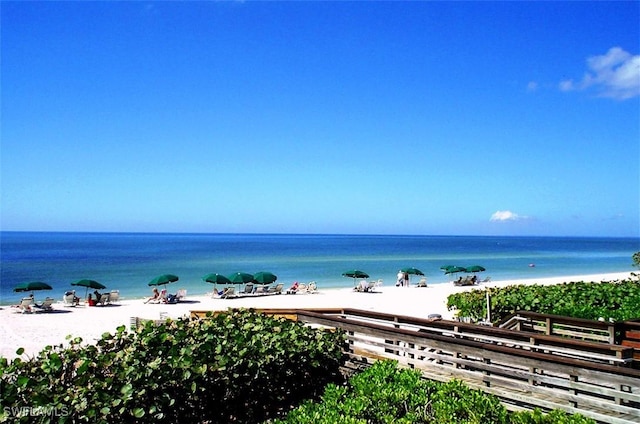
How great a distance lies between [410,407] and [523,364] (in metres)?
1.70

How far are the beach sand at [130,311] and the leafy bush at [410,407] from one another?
39.6 feet

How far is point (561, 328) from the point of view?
11.4 meters

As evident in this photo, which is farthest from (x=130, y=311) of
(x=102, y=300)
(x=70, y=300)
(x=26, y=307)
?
(x=26, y=307)

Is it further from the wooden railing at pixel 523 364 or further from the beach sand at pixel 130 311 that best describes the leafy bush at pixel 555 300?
the wooden railing at pixel 523 364

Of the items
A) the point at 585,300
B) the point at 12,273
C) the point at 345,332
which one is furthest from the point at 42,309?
the point at 12,273

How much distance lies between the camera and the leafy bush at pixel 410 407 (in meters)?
4.40

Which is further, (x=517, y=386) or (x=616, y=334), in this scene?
(x=616, y=334)

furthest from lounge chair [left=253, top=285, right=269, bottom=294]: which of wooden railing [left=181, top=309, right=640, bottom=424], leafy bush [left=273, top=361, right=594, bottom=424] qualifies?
leafy bush [left=273, top=361, right=594, bottom=424]

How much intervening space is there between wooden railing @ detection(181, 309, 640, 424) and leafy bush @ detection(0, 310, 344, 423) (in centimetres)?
98

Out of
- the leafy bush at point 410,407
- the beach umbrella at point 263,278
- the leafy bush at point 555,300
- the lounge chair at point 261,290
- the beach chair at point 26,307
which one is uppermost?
the leafy bush at point 410,407

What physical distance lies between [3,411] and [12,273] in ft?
203

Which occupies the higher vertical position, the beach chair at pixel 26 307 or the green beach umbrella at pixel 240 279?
the green beach umbrella at pixel 240 279

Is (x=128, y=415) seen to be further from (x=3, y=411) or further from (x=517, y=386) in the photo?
(x=517, y=386)

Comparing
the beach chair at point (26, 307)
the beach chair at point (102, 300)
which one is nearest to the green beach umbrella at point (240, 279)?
the beach chair at point (102, 300)
